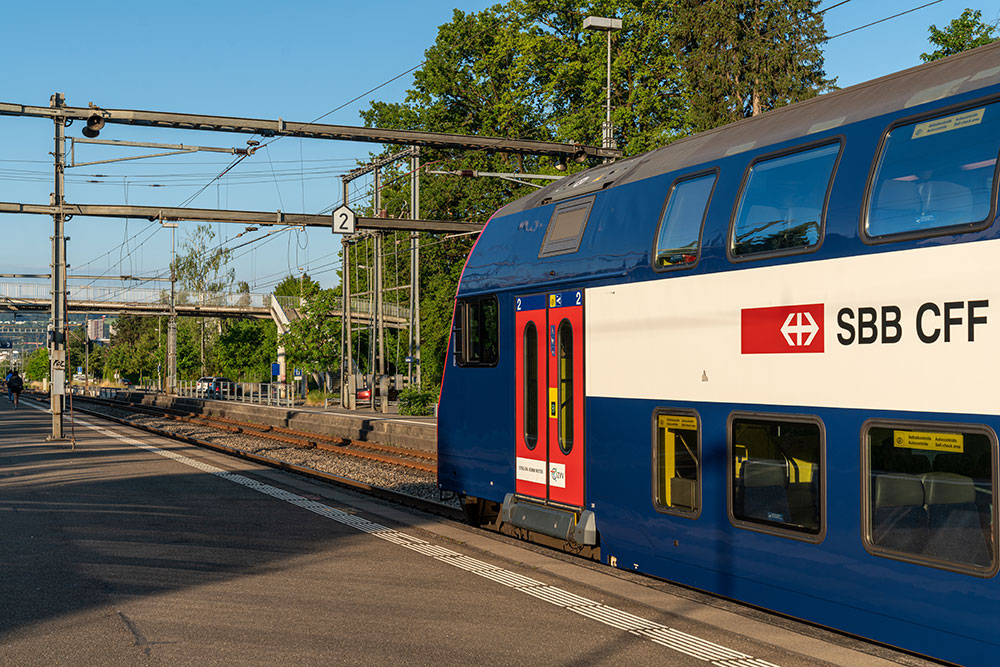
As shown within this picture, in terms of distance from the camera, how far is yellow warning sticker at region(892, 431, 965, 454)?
236 inches

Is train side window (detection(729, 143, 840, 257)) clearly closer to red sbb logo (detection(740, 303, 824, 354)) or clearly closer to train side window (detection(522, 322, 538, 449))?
red sbb logo (detection(740, 303, 824, 354))

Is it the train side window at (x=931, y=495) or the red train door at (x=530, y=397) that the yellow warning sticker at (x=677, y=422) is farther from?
the red train door at (x=530, y=397)

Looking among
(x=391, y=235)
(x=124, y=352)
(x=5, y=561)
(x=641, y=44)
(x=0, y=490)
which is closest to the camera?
(x=5, y=561)

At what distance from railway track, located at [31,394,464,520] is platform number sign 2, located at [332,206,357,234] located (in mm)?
5862

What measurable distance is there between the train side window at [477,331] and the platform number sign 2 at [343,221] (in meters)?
16.6

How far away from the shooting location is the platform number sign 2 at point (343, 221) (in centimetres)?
2861

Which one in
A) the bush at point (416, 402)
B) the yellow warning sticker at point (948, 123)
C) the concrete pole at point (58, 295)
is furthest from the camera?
the bush at point (416, 402)

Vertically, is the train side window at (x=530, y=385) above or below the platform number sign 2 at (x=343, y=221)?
below

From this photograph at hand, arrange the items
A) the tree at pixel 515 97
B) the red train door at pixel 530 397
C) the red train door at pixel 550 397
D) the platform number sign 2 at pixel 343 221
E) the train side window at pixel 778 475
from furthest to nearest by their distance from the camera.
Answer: the tree at pixel 515 97, the platform number sign 2 at pixel 343 221, the red train door at pixel 530 397, the red train door at pixel 550 397, the train side window at pixel 778 475

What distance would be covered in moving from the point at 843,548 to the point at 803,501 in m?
0.50

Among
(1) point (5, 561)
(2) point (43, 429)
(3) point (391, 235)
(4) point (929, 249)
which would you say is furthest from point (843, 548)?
(3) point (391, 235)

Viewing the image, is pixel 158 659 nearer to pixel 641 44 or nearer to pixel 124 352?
pixel 641 44

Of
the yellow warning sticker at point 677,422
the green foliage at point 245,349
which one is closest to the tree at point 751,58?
the yellow warning sticker at point 677,422

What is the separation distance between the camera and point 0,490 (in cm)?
1661
